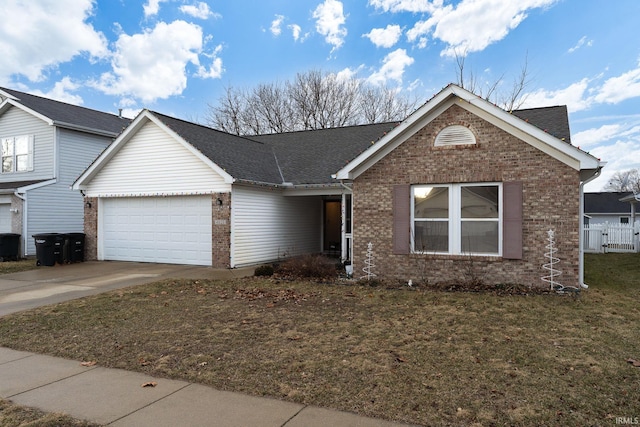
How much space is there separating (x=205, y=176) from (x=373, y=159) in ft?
19.2

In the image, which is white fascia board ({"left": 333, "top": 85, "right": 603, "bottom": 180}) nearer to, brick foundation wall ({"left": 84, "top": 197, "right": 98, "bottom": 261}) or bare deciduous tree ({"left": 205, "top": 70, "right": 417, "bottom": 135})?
brick foundation wall ({"left": 84, "top": 197, "right": 98, "bottom": 261})

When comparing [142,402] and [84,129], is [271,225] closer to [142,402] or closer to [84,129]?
[142,402]

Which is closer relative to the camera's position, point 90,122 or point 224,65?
point 90,122

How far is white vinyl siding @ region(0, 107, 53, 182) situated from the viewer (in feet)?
60.2

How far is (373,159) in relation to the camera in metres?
11.0

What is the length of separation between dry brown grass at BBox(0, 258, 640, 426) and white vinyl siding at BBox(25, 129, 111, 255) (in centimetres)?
1100

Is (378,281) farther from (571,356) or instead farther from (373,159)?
(571,356)

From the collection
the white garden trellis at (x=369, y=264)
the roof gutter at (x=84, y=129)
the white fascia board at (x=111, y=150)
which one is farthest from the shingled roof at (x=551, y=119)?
the roof gutter at (x=84, y=129)

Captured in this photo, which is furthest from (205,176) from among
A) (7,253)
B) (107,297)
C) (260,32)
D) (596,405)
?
(260,32)

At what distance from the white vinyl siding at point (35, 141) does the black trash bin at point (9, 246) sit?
3256mm

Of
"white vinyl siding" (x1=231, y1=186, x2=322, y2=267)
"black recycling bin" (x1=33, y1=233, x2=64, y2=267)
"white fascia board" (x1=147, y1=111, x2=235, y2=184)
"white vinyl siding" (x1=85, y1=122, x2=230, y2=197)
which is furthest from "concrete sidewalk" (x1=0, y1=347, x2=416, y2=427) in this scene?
"black recycling bin" (x1=33, y1=233, x2=64, y2=267)

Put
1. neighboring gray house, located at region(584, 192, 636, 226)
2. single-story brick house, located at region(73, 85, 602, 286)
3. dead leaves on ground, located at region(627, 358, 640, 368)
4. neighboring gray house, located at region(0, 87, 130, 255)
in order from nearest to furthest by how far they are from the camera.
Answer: dead leaves on ground, located at region(627, 358, 640, 368), single-story brick house, located at region(73, 85, 602, 286), neighboring gray house, located at region(0, 87, 130, 255), neighboring gray house, located at region(584, 192, 636, 226)

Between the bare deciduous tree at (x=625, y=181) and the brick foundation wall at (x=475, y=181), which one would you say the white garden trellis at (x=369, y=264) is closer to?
the brick foundation wall at (x=475, y=181)

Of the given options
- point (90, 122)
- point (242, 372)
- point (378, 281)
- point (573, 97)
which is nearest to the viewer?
point (242, 372)
